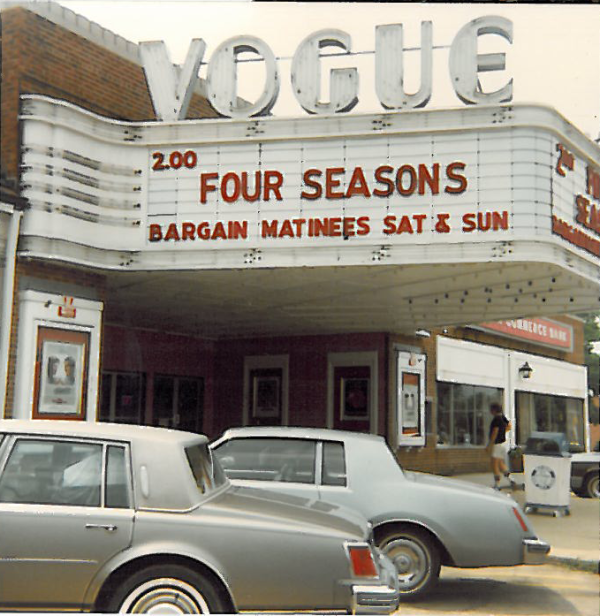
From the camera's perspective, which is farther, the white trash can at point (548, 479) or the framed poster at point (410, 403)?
the framed poster at point (410, 403)

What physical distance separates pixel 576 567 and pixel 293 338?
1090cm

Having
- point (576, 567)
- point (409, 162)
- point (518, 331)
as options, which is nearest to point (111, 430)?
point (576, 567)

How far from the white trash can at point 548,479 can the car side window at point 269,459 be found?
741cm

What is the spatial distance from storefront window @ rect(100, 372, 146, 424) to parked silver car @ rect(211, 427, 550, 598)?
33.1 feet

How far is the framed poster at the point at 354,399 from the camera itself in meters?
19.1

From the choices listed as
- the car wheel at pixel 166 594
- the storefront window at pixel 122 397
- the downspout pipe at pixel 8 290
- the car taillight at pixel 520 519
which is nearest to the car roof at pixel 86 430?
the car wheel at pixel 166 594

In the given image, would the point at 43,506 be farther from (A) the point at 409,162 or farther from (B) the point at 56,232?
(A) the point at 409,162

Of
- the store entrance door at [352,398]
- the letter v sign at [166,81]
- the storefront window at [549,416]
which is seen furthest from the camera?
the storefront window at [549,416]

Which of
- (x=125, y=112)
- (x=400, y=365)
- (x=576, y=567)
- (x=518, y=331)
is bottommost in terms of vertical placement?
(x=576, y=567)

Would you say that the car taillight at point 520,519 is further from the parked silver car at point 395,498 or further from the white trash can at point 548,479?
the white trash can at point 548,479

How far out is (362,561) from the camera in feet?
16.9

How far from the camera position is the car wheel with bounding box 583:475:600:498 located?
1780 centimetres

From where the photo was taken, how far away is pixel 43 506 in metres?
5.07

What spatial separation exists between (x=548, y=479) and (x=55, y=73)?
32.7 feet
